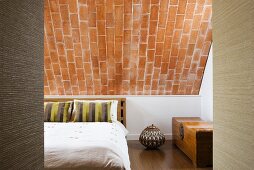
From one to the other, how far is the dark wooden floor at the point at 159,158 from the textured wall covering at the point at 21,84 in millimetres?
2733

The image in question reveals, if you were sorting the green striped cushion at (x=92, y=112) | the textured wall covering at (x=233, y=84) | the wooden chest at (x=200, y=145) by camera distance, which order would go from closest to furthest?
the textured wall covering at (x=233, y=84)
the wooden chest at (x=200, y=145)
the green striped cushion at (x=92, y=112)

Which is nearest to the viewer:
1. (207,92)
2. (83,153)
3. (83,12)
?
(83,153)

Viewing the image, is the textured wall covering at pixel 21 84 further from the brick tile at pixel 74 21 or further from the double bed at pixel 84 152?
the brick tile at pixel 74 21

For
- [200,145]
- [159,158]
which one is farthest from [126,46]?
[200,145]

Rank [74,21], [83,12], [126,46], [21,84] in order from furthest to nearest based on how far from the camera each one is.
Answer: [126,46] → [74,21] → [83,12] → [21,84]

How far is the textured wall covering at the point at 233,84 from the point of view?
3.85ft

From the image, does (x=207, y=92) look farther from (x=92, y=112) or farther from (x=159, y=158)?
(x=92, y=112)

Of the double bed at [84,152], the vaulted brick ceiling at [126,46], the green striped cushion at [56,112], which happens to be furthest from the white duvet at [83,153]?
the vaulted brick ceiling at [126,46]

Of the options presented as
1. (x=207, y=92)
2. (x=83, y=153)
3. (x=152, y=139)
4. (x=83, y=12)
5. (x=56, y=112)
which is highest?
(x=83, y=12)

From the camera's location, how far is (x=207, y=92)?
4.80 m

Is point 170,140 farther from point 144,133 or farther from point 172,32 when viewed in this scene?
point 172,32

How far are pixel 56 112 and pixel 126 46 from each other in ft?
4.95

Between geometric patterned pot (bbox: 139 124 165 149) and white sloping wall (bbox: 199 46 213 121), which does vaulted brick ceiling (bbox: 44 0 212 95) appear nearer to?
white sloping wall (bbox: 199 46 213 121)

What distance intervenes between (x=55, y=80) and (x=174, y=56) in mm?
2072
